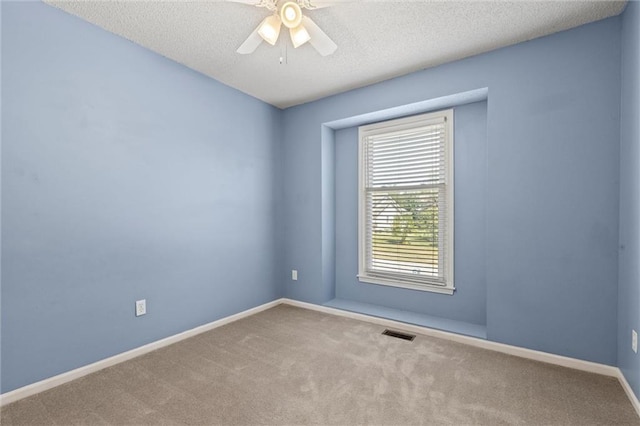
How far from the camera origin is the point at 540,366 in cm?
234

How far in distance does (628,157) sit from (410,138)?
72.4 inches

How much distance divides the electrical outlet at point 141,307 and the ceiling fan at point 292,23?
7.47 feet

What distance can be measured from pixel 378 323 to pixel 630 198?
91.7 inches

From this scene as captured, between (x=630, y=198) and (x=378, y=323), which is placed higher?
(x=630, y=198)

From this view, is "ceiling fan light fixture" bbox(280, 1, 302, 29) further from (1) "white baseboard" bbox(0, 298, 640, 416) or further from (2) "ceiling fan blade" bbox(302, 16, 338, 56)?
(1) "white baseboard" bbox(0, 298, 640, 416)

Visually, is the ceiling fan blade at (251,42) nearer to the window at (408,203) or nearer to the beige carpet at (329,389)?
the window at (408,203)

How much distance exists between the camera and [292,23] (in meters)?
1.86

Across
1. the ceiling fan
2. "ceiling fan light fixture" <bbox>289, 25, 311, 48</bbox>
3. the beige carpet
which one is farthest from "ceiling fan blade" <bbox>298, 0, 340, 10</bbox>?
the beige carpet

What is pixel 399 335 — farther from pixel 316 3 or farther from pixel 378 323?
pixel 316 3

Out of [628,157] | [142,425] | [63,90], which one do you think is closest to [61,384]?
[142,425]

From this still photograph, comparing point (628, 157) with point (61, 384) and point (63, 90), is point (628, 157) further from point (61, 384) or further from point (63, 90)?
point (61, 384)

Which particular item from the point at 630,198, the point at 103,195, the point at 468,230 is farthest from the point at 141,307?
the point at 630,198

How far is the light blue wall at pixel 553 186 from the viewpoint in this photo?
2.23 meters

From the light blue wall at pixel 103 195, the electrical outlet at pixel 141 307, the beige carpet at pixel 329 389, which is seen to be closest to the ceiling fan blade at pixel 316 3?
the light blue wall at pixel 103 195
